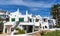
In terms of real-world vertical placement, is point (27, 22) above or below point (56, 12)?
below

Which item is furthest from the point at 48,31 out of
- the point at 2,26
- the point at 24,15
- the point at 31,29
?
the point at 2,26

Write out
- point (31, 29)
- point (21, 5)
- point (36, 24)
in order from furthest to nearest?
point (36, 24) < point (31, 29) < point (21, 5)

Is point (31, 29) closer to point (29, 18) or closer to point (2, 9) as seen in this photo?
point (29, 18)

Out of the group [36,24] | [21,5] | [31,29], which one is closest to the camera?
[21,5]

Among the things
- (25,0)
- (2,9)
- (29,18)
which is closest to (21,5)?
(25,0)

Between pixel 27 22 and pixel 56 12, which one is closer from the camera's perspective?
pixel 27 22

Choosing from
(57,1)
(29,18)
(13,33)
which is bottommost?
(13,33)

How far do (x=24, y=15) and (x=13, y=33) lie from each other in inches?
28.0

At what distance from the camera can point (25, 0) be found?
15.6ft

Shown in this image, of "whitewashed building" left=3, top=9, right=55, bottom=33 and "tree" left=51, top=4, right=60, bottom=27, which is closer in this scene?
"whitewashed building" left=3, top=9, right=55, bottom=33

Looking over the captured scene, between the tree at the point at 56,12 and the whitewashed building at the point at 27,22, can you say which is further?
the tree at the point at 56,12

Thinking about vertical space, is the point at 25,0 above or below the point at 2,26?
above

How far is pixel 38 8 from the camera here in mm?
4797

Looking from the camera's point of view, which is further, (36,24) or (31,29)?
(36,24)
